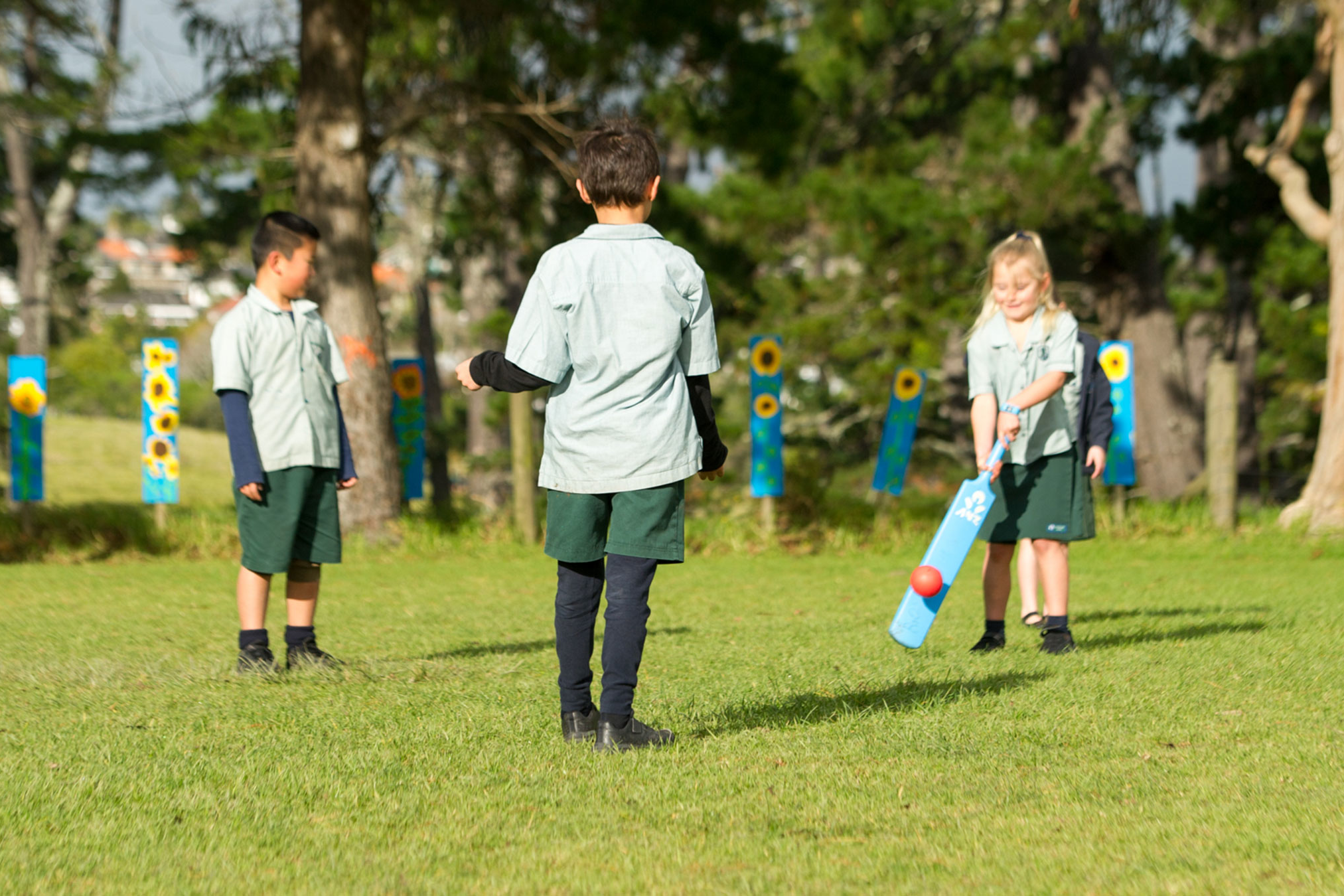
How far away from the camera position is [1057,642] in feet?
16.6

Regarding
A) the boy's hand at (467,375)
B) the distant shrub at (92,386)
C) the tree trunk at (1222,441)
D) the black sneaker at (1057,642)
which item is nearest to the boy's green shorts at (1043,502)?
the black sneaker at (1057,642)

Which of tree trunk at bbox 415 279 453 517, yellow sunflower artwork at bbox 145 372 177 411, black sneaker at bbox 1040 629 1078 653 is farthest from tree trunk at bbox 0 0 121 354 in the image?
black sneaker at bbox 1040 629 1078 653

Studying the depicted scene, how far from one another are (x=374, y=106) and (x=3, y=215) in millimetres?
17871

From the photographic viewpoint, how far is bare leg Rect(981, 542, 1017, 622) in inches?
205

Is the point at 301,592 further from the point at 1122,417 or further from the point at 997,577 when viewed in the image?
the point at 1122,417

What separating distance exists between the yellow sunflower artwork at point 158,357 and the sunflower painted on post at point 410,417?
1917 mm

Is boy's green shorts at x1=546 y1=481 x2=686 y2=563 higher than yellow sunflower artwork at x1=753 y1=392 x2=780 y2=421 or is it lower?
lower

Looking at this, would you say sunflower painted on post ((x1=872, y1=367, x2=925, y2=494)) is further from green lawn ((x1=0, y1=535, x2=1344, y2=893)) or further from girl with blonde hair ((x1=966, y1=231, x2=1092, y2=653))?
girl with blonde hair ((x1=966, y1=231, x2=1092, y2=653))

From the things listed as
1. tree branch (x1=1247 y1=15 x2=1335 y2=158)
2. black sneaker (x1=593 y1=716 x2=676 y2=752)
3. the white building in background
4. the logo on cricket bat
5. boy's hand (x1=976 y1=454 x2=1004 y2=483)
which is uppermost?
Answer: the white building in background

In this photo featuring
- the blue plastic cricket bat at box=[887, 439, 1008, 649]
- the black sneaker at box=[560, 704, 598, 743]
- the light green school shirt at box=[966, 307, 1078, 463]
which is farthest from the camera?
the light green school shirt at box=[966, 307, 1078, 463]

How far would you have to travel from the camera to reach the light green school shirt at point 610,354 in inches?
132

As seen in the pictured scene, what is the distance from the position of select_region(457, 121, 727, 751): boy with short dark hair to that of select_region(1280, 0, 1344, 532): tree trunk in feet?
27.5

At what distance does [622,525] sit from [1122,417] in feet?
25.6

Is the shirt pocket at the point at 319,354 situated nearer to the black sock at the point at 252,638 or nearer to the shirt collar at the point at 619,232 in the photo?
the black sock at the point at 252,638
